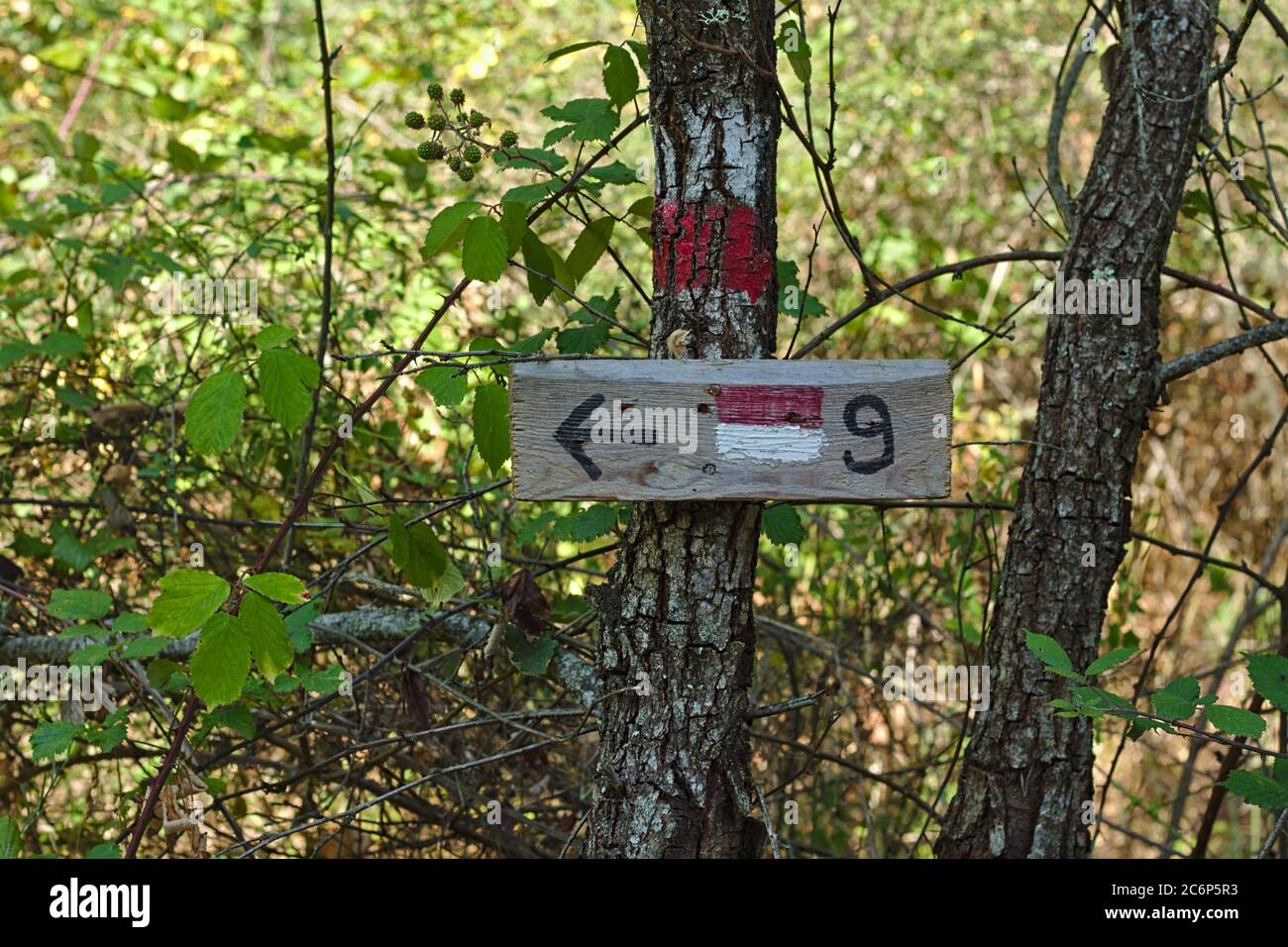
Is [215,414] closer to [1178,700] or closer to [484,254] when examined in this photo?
[484,254]

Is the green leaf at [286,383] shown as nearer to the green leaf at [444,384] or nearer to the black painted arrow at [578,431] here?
the green leaf at [444,384]


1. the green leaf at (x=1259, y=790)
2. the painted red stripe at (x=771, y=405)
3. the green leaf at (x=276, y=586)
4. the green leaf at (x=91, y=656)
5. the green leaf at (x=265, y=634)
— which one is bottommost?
the green leaf at (x=1259, y=790)

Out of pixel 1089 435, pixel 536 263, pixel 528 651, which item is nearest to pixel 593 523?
pixel 528 651

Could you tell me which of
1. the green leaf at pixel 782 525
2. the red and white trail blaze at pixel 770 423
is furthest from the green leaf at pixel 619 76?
the green leaf at pixel 782 525

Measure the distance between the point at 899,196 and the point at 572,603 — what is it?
390 centimetres

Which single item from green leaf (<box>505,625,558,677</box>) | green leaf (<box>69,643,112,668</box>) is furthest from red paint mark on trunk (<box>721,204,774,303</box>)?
green leaf (<box>69,643,112,668</box>)

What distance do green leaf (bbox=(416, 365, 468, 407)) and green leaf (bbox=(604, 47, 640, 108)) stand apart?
0.53m

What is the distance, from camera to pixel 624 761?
183 cm

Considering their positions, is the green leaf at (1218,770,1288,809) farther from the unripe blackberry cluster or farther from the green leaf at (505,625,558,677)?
the unripe blackberry cluster

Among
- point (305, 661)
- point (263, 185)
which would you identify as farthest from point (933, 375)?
point (263, 185)

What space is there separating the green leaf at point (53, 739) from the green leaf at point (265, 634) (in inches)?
24.0

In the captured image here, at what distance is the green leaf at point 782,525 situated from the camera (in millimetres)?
2096

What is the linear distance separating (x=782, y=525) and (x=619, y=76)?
793 mm
